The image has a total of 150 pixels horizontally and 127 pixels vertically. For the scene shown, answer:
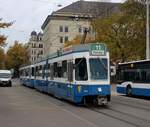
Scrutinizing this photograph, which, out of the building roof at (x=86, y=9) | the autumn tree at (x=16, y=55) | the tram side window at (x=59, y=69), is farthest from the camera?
the autumn tree at (x=16, y=55)

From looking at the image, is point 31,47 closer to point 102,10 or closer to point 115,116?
point 102,10

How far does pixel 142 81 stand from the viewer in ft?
105

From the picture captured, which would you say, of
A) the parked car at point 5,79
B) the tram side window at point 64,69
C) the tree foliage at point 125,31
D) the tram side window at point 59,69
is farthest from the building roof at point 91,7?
the tram side window at point 64,69

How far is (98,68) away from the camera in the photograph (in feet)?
79.0

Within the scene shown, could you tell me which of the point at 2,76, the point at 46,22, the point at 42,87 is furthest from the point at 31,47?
the point at 42,87

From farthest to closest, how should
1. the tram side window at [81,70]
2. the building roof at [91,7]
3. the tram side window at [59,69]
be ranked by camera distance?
the building roof at [91,7] < the tram side window at [59,69] < the tram side window at [81,70]

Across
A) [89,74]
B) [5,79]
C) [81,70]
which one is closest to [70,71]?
[81,70]

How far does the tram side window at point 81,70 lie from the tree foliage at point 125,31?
1397 inches

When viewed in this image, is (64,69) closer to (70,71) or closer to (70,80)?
(70,71)

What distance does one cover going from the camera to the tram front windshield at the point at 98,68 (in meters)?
23.9

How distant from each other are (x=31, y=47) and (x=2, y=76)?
122488mm

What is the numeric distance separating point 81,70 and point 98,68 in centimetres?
90

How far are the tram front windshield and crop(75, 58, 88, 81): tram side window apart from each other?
368 millimetres

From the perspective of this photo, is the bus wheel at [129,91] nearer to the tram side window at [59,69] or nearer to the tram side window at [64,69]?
the tram side window at [59,69]
